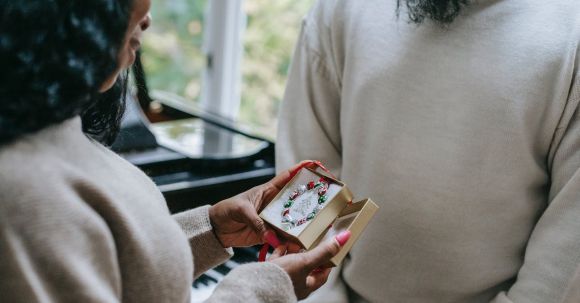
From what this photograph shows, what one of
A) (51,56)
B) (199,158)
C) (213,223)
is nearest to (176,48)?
(199,158)

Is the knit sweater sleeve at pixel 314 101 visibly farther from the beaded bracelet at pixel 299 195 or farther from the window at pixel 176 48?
the window at pixel 176 48

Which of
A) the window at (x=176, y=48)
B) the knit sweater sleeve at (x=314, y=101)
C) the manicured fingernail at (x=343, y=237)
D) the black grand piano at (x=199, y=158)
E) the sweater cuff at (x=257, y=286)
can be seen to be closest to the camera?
the sweater cuff at (x=257, y=286)

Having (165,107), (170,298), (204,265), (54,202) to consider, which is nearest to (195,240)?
(204,265)

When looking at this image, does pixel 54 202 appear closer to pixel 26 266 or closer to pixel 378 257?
pixel 26 266

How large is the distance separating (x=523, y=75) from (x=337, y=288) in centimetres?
56

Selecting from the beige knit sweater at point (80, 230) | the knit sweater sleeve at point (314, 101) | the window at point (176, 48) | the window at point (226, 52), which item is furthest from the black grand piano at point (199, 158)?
the window at point (176, 48)

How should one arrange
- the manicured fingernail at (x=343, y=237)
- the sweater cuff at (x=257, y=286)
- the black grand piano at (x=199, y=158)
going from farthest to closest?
the black grand piano at (x=199, y=158), the manicured fingernail at (x=343, y=237), the sweater cuff at (x=257, y=286)

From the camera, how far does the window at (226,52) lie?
3.34 m

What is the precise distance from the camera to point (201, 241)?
1190 millimetres

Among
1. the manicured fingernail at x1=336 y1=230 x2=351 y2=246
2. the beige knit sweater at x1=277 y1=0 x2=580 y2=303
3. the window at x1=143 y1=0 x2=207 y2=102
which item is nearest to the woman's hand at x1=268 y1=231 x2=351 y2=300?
the manicured fingernail at x1=336 y1=230 x2=351 y2=246

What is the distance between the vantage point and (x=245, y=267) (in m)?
1.02

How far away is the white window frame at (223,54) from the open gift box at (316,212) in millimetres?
2122

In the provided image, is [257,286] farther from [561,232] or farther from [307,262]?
[561,232]

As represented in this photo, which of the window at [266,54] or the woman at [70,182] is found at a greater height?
the woman at [70,182]
